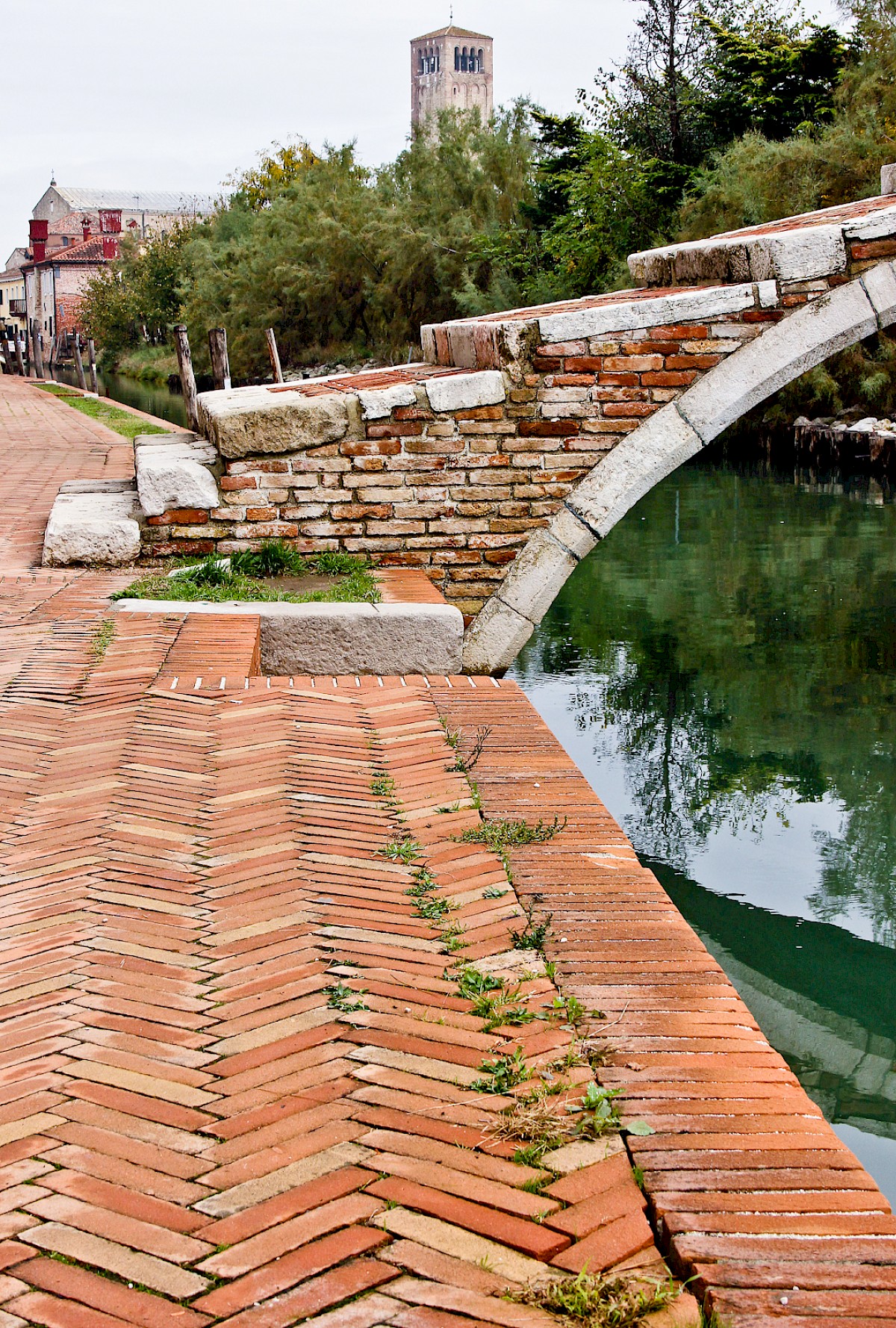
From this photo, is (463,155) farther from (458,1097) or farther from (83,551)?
(458,1097)

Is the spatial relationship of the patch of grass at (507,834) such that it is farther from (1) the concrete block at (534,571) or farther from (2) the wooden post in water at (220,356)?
(2) the wooden post in water at (220,356)

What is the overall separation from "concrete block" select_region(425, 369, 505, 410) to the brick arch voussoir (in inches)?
25.4

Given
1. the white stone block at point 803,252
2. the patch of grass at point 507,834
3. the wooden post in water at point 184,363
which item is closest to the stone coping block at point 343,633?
the patch of grass at point 507,834

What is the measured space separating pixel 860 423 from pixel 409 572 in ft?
45.0

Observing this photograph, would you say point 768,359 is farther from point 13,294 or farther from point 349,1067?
point 13,294

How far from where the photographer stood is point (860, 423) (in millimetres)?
18281

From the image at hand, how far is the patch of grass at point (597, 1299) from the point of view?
5.21ft

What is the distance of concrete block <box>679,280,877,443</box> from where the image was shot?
6.48 m

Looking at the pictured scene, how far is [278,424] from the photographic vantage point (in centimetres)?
617

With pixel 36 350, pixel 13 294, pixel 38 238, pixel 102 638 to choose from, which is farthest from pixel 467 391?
pixel 13 294

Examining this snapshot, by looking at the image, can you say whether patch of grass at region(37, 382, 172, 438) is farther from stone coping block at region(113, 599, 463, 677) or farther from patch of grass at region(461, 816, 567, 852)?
patch of grass at region(461, 816, 567, 852)

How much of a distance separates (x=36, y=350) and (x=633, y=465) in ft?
206

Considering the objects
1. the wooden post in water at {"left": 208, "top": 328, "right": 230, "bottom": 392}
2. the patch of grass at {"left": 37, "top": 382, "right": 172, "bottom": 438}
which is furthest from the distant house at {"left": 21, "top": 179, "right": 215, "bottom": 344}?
the wooden post in water at {"left": 208, "top": 328, "right": 230, "bottom": 392}

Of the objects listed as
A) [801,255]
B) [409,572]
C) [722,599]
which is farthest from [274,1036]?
[722,599]
